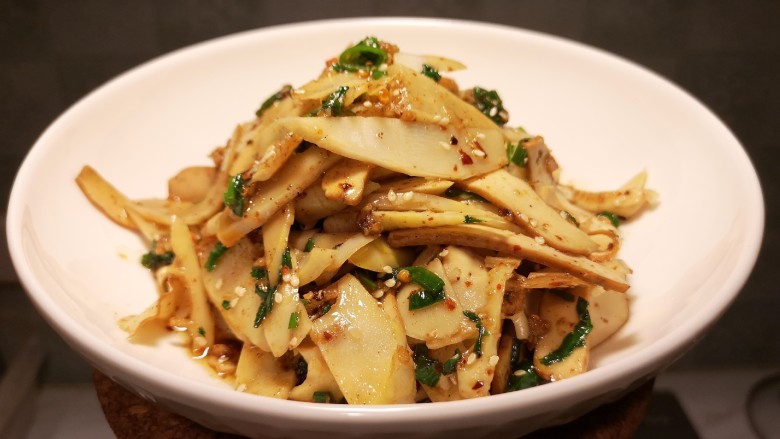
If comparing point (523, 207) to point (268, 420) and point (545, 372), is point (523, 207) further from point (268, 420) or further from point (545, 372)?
point (268, 420)

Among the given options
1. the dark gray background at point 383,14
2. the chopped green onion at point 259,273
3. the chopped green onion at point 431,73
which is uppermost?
the chopped green onion at point 431,73

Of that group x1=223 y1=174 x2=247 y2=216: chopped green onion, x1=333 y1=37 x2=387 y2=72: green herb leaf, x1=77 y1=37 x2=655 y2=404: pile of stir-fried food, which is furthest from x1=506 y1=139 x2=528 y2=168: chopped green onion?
x1=223 y1=174 x2=247 y2=216: chopped green onion

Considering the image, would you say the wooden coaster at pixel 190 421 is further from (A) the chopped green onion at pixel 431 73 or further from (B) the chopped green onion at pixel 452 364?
(A) the chopped green onion at pixel 431 73

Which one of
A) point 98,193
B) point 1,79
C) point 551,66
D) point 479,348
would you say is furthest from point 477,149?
point 1,79

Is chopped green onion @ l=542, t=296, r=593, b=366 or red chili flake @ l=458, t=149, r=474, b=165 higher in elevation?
red chili flake @ l=458, t=149, r=474, b=165

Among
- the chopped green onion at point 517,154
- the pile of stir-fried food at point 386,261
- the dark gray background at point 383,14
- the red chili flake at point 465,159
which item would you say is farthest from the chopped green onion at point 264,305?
the dark gray background at point 383,14

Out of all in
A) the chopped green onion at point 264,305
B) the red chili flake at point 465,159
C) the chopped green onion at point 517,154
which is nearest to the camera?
the chopped green onion at point 264,305

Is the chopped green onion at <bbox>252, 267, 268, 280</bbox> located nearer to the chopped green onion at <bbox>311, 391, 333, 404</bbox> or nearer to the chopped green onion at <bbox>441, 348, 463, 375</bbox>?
the chopped green onion at <bbox>311, 391, 333, 404</bbox>
